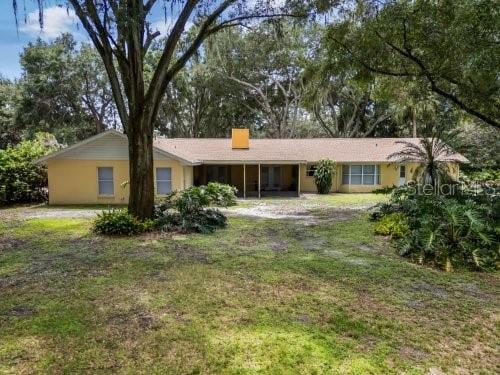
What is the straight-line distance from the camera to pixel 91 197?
18.0 m

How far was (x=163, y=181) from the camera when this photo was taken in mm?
18344

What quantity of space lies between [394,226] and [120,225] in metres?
7.11

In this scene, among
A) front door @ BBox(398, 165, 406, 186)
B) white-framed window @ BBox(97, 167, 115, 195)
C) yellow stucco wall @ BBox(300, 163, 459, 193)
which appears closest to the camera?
white-framed window @ BBox(97, 167, 115, 195)

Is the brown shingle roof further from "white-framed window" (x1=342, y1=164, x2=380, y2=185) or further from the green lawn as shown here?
the green lawn

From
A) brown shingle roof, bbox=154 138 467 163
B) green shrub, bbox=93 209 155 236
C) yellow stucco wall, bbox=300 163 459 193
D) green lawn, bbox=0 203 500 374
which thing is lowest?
green lawn, bbox=0 203 500 374

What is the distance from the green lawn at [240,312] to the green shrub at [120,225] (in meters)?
1.47

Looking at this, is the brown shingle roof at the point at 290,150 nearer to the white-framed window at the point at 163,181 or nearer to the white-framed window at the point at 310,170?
the white-framed window at the point at 310,170

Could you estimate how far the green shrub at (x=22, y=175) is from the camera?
1731 centimetres

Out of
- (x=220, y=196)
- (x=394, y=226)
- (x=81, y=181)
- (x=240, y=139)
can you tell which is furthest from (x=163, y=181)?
(x=394, y=226)

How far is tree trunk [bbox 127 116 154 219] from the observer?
10.6 metres

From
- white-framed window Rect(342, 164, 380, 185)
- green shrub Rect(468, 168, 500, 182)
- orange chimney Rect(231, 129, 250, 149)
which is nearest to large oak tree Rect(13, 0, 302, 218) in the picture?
orange chimney Rect(231, 129, 250, 149)

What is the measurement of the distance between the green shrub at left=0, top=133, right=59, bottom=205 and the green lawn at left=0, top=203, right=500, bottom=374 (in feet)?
34.3

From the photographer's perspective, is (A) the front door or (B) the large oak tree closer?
(B) the large oak tree

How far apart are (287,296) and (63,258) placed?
4.91 metres
